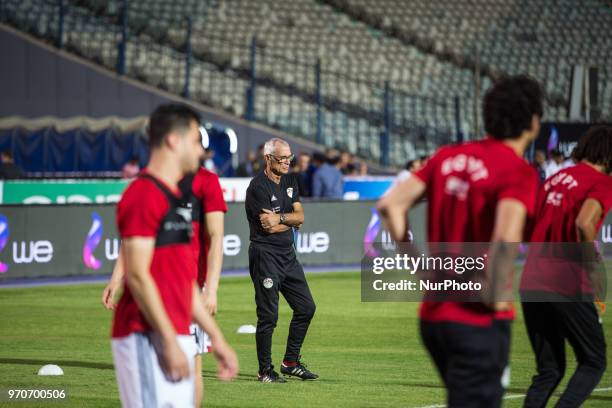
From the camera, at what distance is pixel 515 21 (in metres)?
43.7

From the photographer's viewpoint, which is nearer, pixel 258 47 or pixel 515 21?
pixel 258 47

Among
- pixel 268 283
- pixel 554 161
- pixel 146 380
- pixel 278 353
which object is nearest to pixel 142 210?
pixel 146 380

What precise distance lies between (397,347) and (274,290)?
2.88 metres

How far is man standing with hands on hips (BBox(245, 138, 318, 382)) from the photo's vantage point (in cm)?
1145

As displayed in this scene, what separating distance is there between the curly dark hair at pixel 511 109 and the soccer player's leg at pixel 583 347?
7.76ft

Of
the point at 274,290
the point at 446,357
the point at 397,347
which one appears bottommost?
the point at 397,347

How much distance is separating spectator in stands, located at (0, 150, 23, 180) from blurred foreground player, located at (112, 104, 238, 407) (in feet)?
65.3

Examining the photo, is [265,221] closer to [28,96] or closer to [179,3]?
[28,96]

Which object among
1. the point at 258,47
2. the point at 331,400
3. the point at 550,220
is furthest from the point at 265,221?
the point at 258,47

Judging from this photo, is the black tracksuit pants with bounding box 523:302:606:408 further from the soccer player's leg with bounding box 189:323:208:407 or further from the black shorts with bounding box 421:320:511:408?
the black shorts with bounding box 421:320:511:408

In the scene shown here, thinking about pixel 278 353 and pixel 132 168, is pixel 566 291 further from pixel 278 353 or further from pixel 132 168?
pixel 132 168

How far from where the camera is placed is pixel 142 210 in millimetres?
5379

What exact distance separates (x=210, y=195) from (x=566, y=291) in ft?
8.53

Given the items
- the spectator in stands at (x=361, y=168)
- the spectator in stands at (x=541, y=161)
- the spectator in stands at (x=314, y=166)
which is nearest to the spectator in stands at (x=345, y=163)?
the spectator in stands at (x=361, y=168)
